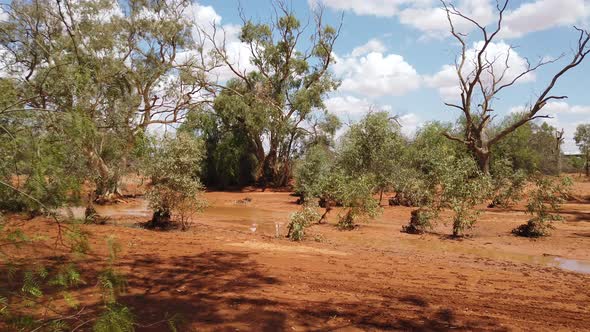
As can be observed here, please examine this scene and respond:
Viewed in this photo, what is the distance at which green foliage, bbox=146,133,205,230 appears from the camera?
14406mm

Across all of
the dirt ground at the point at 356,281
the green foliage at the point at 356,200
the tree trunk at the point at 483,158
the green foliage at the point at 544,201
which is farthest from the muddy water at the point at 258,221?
the tree trunk at the point at 483,158

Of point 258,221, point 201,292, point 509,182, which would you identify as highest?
point 509,182

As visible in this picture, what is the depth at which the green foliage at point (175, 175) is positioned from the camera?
1441cm

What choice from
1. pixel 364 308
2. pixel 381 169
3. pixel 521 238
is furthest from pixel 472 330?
pixel 381 169

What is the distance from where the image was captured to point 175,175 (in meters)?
14.4

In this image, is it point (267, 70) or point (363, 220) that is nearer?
point (363, 220)

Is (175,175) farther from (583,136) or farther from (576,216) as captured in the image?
(583,136)

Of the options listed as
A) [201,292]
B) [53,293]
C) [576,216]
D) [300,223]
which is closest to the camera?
[53,293]

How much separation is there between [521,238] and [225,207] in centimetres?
1670

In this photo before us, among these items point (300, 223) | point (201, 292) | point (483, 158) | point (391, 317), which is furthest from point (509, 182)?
point (201, 292)

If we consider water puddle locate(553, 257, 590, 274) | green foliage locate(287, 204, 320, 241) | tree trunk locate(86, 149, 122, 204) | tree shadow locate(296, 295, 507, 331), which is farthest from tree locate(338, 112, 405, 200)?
tree shadow locate(296, 295, 507, 331)

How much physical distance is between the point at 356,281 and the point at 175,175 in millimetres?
8540

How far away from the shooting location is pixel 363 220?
1836cm

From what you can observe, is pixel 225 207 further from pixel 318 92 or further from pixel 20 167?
pixel 20 167
